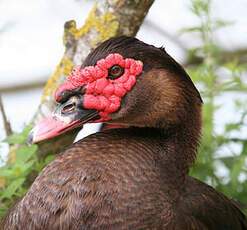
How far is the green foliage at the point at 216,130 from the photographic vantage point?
4.88 meters

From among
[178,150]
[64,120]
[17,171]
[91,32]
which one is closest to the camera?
[64,120]

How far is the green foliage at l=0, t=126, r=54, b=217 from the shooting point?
4.29 metres

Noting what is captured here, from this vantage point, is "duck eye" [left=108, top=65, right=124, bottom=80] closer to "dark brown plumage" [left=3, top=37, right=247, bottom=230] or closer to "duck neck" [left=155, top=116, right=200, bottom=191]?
"dark brown plumage" [left=3, top=37, right=247, bottom=230]

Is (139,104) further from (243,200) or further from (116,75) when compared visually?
(243,200)

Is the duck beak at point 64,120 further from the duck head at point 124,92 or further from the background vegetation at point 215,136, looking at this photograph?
the background vegetation at point 215,136

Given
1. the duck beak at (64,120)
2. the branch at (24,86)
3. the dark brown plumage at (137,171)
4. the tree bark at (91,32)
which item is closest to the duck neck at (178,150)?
the dark brown plumage at (137,171)

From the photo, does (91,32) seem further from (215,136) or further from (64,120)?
(64,120)

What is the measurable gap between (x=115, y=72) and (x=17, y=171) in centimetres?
67

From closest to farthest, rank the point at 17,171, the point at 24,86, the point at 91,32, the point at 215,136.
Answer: the point at 17,171, the point at 91,32, the point at 215,136, the point at 24,86

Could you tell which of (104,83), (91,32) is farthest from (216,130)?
(104,83)

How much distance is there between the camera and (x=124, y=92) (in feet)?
12.8

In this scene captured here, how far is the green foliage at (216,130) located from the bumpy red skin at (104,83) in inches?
39.9

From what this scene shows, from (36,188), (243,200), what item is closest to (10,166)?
(36,188)

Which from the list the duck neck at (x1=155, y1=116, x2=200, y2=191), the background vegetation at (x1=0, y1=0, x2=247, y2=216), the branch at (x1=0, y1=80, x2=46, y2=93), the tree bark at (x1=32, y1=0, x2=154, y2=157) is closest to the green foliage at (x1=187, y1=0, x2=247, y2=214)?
the background vegetation at (x1=0, y1=0, x2=247, y2=216)
